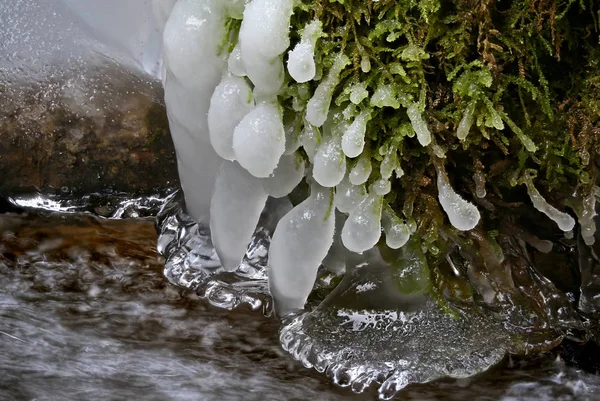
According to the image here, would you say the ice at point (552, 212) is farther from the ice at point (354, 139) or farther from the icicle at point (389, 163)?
the ice at point (354, 139)

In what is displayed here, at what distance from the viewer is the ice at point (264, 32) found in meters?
1.52

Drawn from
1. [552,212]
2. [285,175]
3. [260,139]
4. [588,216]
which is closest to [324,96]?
[260,139]

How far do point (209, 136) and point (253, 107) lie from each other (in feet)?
0.76

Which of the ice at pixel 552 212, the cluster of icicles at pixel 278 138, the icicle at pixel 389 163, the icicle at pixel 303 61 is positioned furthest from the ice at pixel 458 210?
the icicle at pixel 303 61

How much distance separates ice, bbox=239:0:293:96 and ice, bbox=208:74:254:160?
103 mm

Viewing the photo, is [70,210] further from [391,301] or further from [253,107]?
[391,301]

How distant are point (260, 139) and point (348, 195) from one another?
28cm

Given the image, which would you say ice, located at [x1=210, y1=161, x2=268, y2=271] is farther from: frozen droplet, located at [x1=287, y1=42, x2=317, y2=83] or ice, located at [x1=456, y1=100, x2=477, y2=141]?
ice, located at [x1=456, y1=100, x2=477, y2=141]

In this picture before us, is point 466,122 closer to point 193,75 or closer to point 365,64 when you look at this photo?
point 365,64

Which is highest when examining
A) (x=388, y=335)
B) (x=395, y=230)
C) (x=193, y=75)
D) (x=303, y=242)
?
(x=193, y=75)

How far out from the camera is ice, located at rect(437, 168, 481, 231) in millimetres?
1585

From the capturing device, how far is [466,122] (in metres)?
→ 1.60

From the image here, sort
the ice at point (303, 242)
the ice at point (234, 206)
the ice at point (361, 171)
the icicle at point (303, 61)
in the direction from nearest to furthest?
the icicle at point (303, 61), the ice at point (361, 171), the ice at point (303, 242), the ice at point (234, 206)

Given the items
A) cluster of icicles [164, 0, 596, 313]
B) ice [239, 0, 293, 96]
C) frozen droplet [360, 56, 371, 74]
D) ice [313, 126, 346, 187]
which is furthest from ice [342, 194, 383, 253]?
ice [239, 0, 293, 96]
